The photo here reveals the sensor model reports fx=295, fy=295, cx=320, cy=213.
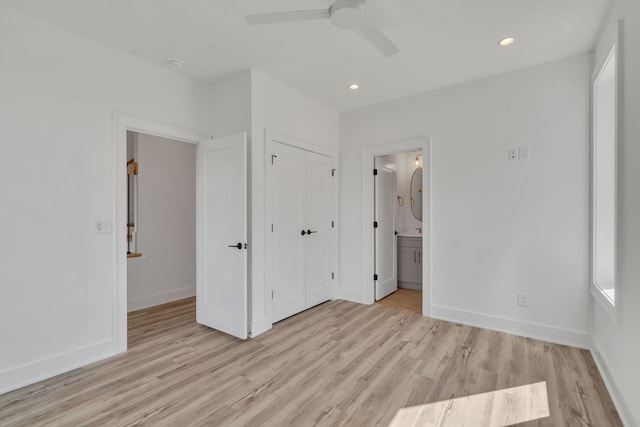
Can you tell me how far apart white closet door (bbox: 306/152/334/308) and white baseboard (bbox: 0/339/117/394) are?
2128 mm

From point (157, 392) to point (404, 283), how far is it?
376 centimetres

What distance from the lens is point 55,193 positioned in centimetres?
229

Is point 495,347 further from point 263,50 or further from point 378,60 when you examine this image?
point 263,50

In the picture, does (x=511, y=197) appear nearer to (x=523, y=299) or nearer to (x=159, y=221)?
(x=523, y=299)

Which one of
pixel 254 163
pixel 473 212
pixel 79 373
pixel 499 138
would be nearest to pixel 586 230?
pixel 473 212

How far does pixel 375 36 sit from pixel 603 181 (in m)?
2.28

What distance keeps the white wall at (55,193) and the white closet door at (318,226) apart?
2036 mm

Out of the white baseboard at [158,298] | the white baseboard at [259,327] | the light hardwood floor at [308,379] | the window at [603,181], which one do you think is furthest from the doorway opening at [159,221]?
the window at [603,181]

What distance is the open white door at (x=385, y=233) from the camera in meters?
4.10

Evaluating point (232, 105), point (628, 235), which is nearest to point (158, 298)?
point (232, 105)

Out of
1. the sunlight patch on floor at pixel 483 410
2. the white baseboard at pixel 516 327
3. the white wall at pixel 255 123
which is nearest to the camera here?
the sunlight patch on floor at pixel 483 410

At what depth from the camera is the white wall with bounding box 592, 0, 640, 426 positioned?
162 centimetres

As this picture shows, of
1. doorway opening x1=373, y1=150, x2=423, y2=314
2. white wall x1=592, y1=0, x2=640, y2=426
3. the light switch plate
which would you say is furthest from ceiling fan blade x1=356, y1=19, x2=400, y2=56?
the light switch plate

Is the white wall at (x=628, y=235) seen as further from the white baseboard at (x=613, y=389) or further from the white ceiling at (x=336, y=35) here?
the white ceiling at (x=336, y=35)
